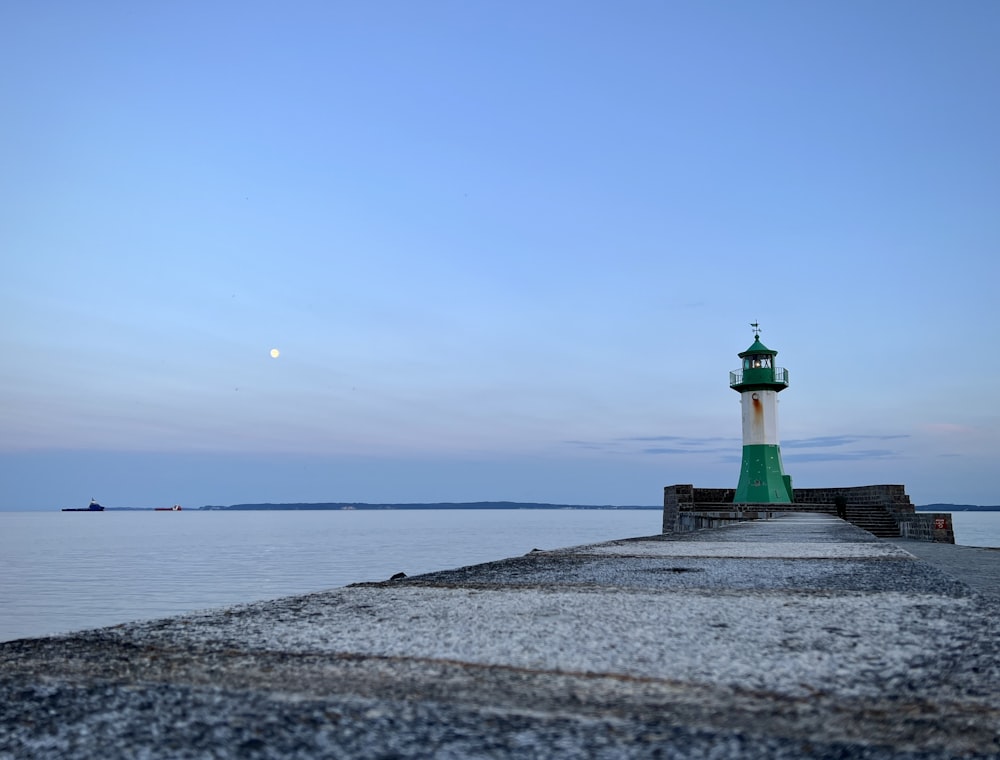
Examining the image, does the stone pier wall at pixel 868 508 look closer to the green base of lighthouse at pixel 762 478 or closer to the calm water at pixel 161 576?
the green base of lighthouse at pixel 762 478

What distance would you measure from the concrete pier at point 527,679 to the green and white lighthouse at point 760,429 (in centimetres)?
3148

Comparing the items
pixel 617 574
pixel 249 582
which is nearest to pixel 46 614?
pixel 249 582

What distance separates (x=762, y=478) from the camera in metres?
33.9

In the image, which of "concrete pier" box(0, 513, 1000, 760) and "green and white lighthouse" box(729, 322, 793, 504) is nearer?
"concrete pier" box(0, 513, 1000, 760)

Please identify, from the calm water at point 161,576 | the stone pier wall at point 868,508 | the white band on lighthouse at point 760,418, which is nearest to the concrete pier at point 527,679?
the calm water at point 161,576

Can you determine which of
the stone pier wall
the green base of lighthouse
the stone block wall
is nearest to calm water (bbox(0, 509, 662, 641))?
the stone pier wall

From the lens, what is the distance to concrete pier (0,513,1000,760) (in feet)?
5.66

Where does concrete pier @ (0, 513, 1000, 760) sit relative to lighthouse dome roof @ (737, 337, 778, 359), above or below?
below

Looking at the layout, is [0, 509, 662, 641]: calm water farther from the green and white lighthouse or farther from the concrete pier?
the green and white lighthouse

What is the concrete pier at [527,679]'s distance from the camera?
5.66ft

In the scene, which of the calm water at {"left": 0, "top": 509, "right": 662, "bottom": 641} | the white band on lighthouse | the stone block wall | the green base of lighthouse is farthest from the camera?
the white band on lighthouse

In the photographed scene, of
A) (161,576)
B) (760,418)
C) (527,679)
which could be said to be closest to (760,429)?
(760,418)

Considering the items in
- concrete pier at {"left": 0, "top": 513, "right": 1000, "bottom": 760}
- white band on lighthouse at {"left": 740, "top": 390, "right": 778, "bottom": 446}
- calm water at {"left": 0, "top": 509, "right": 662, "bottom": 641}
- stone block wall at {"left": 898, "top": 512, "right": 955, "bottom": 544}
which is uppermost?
white band on lighthouse at {"left": 740, "top": 390, "right": 778, "bottom": 446}

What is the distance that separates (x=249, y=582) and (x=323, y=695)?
3014cm
